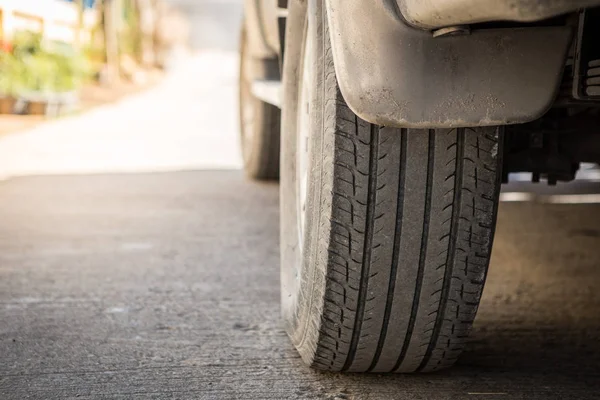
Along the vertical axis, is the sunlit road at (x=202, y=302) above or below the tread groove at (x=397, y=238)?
below

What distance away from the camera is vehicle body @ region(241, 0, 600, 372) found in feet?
5.02

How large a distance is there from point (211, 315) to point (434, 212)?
1044 millimetres

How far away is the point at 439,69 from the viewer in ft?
5.03

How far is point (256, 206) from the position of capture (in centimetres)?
→ 439

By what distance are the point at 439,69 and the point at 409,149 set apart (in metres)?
0.22

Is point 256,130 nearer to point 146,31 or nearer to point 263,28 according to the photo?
point 263,28

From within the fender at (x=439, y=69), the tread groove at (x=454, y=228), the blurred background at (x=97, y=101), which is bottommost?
the blurred background at (x=97, y=101)

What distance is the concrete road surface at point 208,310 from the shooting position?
1969mm

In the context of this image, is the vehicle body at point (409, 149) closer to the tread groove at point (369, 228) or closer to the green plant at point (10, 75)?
the tread groove at point (369, 228)

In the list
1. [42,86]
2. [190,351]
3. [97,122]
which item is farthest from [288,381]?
[42,86]

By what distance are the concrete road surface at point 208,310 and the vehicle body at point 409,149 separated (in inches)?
7.7

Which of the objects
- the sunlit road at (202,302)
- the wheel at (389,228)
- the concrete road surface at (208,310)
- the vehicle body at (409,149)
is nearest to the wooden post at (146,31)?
the sunlit road at (202,302)

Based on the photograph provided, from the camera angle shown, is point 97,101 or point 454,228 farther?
point 97,101

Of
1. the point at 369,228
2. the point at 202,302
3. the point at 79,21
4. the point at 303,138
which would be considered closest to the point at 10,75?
the point at 79,21
